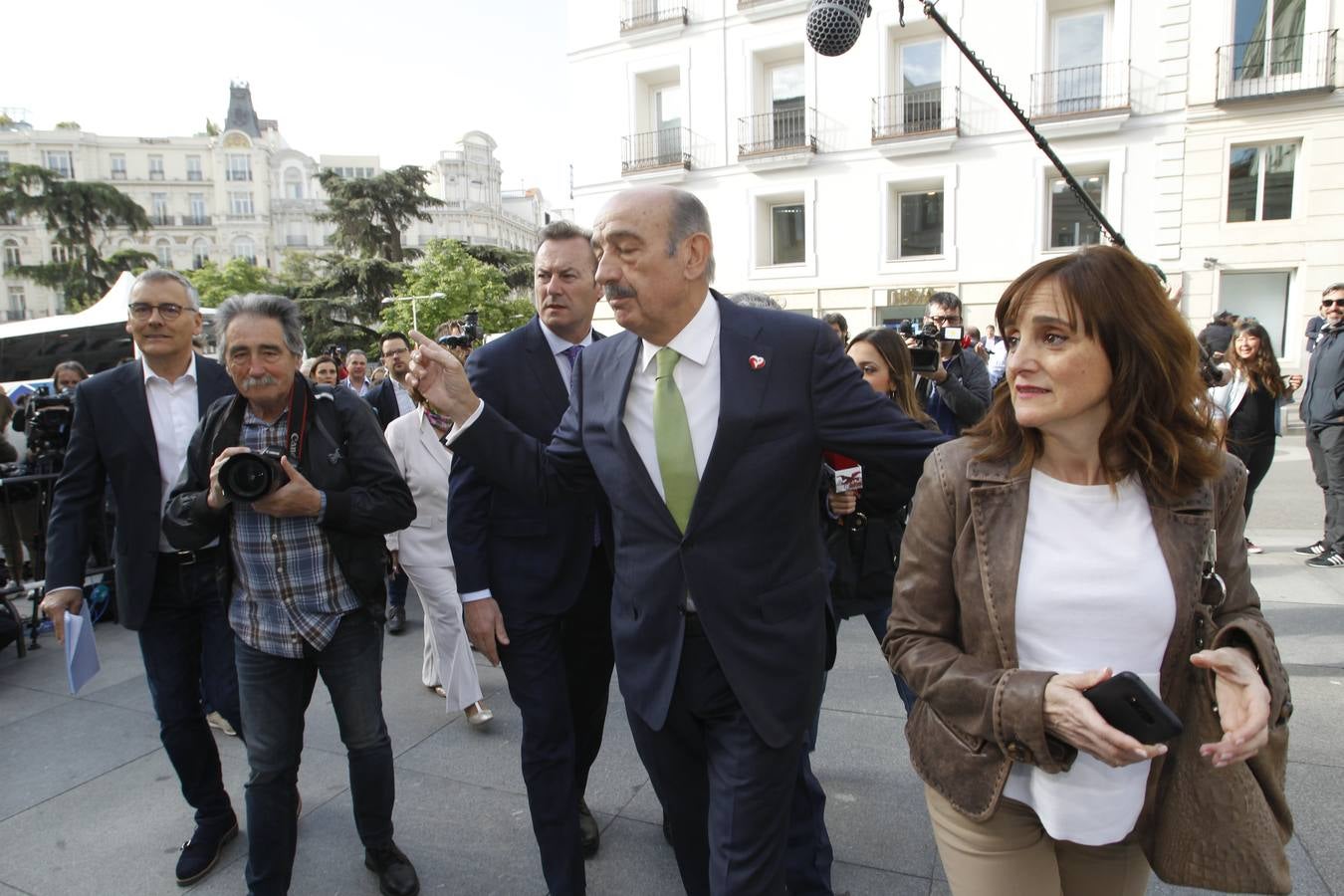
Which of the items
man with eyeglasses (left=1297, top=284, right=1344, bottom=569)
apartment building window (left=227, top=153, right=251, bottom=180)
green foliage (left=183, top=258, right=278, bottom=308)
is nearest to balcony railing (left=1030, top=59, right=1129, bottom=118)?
man with eyeglasses (left=1297, top=284, right=1344, bottom=569)

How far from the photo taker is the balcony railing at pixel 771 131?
21.2 m

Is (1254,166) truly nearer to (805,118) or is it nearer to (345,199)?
(805,118)

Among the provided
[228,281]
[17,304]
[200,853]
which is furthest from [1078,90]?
[17,304]

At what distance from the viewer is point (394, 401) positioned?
269 inches

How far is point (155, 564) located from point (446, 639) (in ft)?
5.43

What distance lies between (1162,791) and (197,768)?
3154 millimetres

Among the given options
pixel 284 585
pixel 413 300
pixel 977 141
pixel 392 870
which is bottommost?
pixel 392 870

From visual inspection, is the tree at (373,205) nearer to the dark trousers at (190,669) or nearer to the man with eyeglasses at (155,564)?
the man with eyeglasses at (155,564)

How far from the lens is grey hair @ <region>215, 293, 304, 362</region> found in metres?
2.71

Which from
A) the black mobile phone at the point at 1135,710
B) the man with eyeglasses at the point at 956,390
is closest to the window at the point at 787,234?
the man with eyeglasses at the point at 956,390

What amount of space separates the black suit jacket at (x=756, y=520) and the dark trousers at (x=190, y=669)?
178 cm

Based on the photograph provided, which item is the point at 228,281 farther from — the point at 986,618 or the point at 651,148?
the point at 986,618

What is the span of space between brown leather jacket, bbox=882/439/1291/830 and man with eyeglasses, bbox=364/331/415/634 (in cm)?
421

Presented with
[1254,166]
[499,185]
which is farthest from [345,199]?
[499,185]
